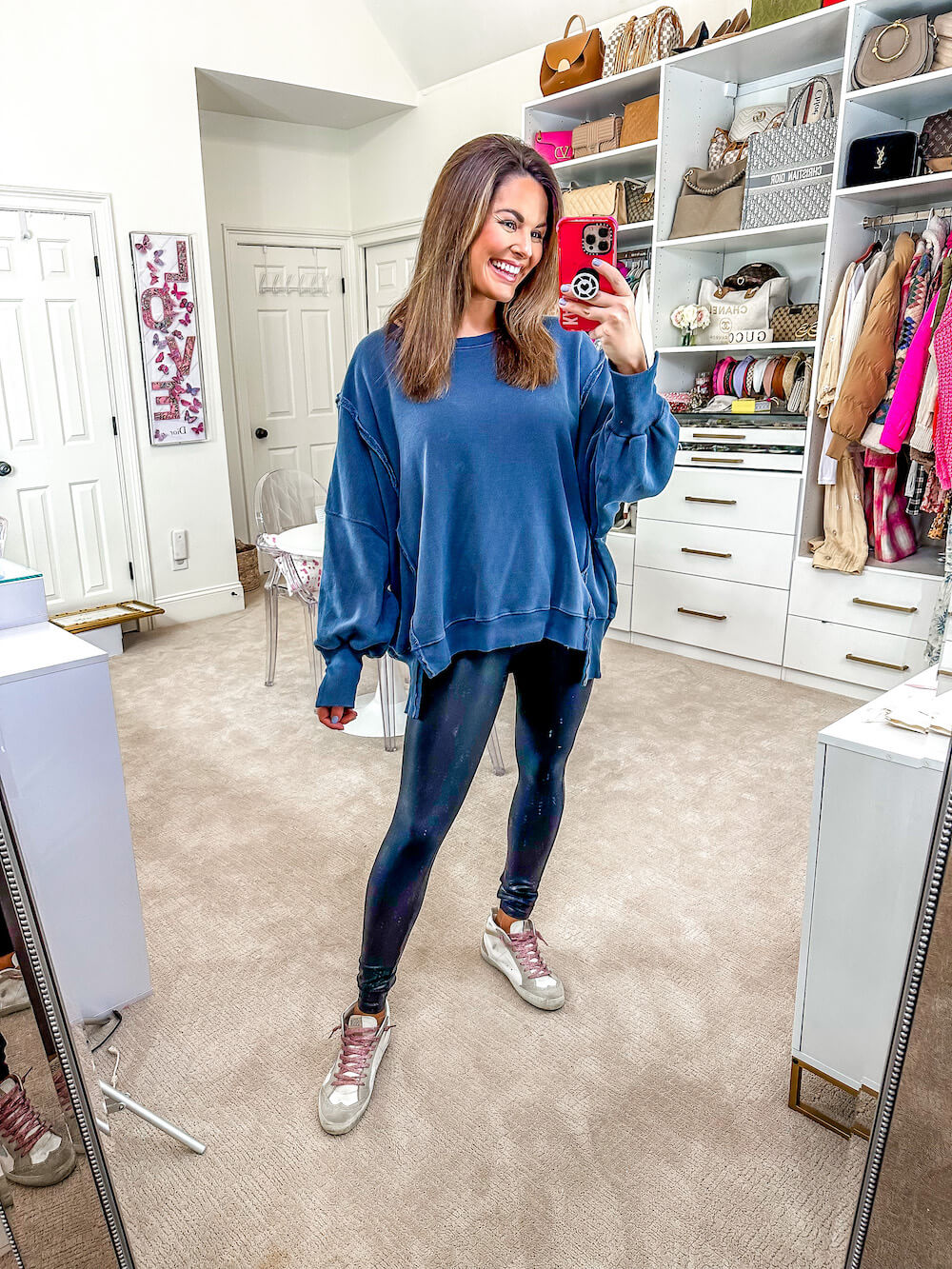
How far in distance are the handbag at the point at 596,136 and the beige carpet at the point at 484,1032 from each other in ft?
8.43

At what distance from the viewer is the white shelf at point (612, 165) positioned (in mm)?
3593

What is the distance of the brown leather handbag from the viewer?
3.66 meters

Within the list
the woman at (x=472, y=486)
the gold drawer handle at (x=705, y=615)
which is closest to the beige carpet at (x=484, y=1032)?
the woman at (x=472, y=486)

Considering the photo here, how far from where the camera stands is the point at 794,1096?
1421 millimetres

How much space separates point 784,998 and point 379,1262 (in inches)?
35.5

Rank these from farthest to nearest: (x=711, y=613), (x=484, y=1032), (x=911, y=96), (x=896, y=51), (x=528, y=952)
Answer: (x=711, y=613), (x=911, y=96), (x=896, y=51), (x=528, y=952), (x=484, y=1032)

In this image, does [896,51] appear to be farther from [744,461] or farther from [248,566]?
[248,566]

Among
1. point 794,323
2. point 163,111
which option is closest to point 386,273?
point 163,111

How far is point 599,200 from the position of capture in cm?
374

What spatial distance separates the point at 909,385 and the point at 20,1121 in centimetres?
303

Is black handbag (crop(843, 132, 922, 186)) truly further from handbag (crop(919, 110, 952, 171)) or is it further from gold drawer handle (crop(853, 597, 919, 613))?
gold drawer handle (crop(853, 597, 919, 613))

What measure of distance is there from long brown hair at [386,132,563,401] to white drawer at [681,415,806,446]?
2.22 m

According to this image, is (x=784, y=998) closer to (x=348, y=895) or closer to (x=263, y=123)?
(x=348, y=895)

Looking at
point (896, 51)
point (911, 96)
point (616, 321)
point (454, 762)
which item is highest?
point (896, 51)
